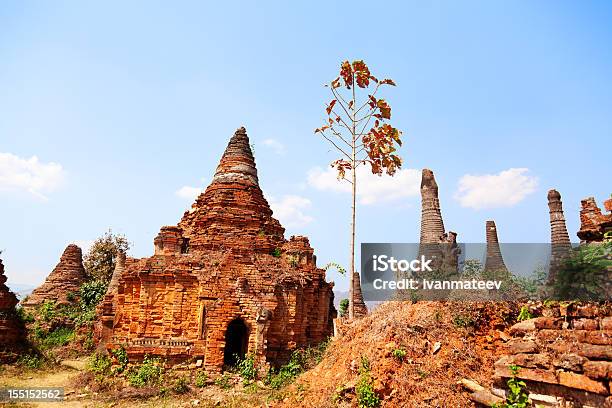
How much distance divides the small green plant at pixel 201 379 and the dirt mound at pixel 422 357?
3.96 m

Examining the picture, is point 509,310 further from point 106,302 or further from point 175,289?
point 106,302

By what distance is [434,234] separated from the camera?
1500 cm

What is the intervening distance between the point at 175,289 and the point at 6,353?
751cm

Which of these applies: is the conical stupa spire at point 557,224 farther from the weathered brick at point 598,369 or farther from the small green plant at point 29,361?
the small green plant at point 29,361

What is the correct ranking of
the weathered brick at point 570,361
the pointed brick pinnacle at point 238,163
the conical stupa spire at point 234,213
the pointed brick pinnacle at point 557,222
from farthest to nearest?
the pointed brick pinnacle at point 238,163 < the pointed brick pinnacle at point 557,222 < the conical stupa spire at point 234,213 < the weathered brick at point 570,361

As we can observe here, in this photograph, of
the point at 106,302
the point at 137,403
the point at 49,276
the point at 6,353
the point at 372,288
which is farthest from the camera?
the point at 49,276

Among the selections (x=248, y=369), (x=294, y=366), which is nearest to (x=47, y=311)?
(x=248, y=369)

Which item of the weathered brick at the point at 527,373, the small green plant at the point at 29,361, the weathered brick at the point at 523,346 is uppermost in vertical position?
the weathered brick at the point at 523,346

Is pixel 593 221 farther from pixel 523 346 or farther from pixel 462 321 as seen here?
pixel 523 346

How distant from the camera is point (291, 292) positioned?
49.3 ft

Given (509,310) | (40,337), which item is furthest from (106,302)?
(509,310)

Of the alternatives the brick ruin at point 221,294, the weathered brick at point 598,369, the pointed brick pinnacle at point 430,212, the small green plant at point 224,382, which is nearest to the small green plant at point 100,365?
the brick ruin at point 221,294

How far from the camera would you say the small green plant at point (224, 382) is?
12.7 m

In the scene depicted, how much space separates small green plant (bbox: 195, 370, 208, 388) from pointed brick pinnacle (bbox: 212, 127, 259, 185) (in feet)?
28.4
